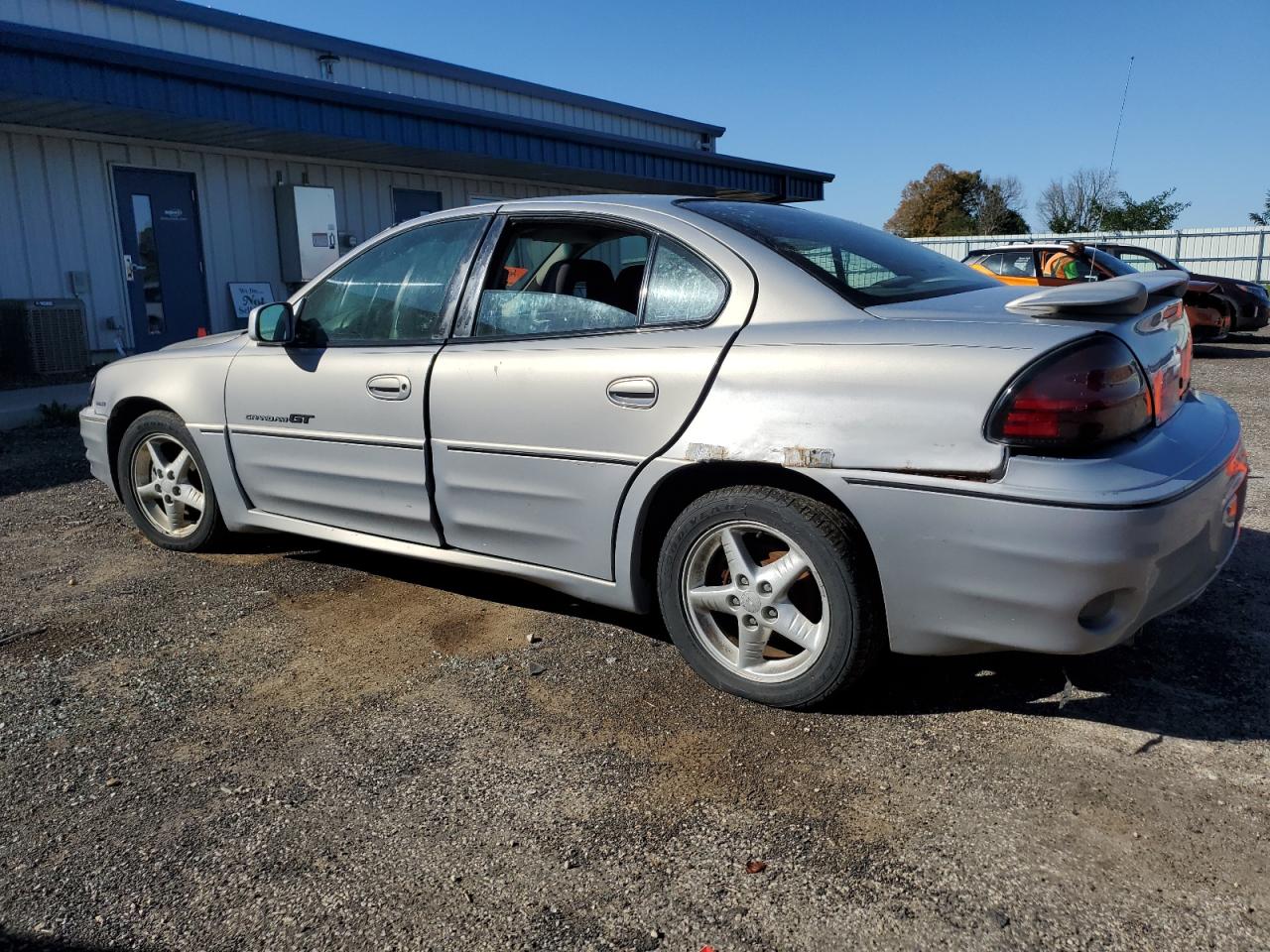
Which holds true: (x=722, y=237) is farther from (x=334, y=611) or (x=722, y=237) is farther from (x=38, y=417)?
(x=38, y=417)

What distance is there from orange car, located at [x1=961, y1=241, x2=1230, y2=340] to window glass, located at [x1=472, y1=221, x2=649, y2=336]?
27.6 ft

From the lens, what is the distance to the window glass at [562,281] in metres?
3.42

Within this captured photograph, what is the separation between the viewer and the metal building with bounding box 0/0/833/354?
9.79m

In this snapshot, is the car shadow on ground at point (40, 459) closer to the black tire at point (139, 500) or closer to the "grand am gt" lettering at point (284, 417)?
the black tire at point (139, 500)

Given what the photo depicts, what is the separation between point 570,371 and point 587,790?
53.9 inches

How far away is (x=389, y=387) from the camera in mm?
3773

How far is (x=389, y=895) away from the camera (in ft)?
7.25

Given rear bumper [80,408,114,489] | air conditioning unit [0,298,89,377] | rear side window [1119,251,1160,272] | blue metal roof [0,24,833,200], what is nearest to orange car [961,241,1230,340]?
rear side window [1119,251,1160,272]

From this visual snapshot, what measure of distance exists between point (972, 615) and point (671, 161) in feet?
49.6

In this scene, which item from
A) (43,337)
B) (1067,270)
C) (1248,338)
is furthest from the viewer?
(1248,338)

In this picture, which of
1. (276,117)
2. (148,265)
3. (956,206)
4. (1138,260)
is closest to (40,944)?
(276,117)

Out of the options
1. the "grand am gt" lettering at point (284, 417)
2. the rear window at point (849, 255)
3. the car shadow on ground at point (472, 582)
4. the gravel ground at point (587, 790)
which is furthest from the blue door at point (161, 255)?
the rear window at point (849, 255)

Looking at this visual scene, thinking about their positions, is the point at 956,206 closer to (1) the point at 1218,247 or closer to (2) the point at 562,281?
(1) the point at 1218,247

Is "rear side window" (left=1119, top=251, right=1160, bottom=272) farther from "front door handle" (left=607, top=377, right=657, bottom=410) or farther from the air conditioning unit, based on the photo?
the air conditioning unit
